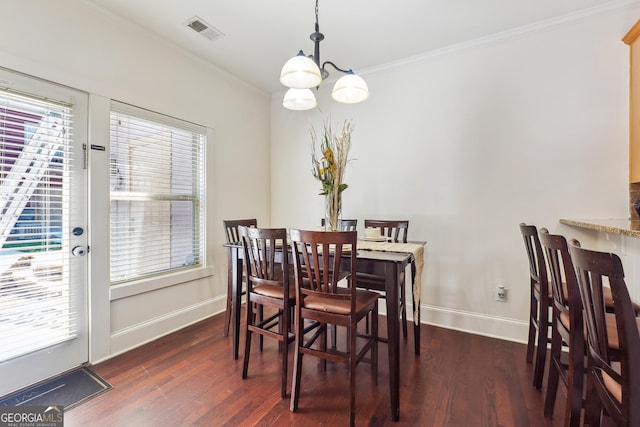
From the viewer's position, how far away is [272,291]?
6.54ft

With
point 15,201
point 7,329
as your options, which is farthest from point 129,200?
point 7,329

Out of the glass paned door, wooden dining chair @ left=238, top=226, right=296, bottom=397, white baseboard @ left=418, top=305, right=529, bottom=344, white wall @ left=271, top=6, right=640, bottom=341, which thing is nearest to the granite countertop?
white wall @ left=271, top=6, right=640, bottom=341

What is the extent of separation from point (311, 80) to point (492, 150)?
1.87 meters

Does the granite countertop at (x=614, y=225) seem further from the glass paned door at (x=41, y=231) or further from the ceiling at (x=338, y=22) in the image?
the glass paned door at (x=41, y=231)

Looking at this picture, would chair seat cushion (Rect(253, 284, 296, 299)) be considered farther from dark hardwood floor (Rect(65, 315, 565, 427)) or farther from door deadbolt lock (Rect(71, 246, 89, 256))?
door deadbolt lock (Rect(71, 246, 89, 256))

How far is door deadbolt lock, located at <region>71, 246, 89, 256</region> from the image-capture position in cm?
212

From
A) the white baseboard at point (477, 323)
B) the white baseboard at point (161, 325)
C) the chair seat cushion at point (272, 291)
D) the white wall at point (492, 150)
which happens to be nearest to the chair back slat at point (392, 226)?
the white wall at point (492, 150)

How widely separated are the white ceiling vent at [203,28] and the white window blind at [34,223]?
1210 mm

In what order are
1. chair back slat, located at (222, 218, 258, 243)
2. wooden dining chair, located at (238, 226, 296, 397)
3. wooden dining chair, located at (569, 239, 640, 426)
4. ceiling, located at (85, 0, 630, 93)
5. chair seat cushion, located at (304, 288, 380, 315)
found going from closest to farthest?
wooden dining chair, located at (569, 239, 640, 426), chair seat cushion, located at (304, 288, 380, 315), wooden dining chair, located at (238, 226, 296, 397), ceiling, located at (85, 0, 630, 93), chair back slat, located at (222, 218, 258, 243)

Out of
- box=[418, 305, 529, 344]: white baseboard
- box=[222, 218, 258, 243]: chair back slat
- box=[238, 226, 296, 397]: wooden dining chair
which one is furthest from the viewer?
box=[222, 218, 258, 243]: chair back slat

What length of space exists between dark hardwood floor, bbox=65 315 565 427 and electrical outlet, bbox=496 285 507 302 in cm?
41

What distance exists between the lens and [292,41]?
2.74 metres

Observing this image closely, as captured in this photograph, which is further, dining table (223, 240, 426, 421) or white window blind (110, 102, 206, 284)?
white window blind (110, 102, 206, 284)

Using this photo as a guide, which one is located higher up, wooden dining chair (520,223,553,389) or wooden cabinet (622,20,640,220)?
wooden cabinet (622,20,640,220)
